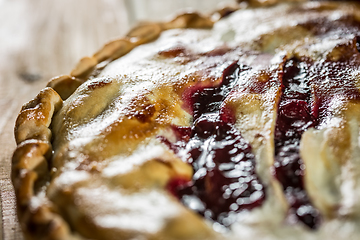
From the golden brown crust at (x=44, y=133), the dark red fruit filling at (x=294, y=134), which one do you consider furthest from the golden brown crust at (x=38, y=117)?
the dark red fruit filling at (x=294, y=134)

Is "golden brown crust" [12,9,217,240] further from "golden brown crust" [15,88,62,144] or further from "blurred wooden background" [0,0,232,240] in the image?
"blurred wooden background" [0,0,232,240]

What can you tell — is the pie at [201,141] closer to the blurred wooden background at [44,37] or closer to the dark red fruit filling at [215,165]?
the dark red fruit filling at [215,165]

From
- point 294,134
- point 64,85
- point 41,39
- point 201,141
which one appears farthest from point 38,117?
point 41,39

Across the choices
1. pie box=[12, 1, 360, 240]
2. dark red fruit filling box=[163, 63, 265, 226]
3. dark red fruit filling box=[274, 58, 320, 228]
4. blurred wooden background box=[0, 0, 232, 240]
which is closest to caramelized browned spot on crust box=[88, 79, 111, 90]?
pie box=[12, 1, 360, 240]

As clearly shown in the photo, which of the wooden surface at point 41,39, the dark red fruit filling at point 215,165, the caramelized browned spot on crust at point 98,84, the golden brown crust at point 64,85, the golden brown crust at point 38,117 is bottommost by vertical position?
the dark red fruit filling at point 215,165

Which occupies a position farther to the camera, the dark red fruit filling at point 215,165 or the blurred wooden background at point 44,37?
the blurred wooden background at point 44,37

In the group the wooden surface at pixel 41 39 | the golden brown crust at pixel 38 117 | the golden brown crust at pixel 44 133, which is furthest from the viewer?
the wooden surface at pixel 41 39

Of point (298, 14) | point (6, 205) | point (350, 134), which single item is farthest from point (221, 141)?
point (298, 14)

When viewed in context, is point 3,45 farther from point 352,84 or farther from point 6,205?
point 352,84
